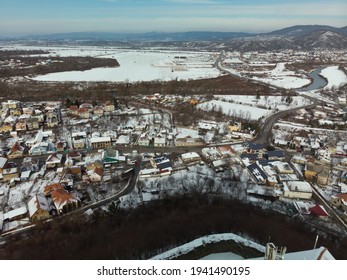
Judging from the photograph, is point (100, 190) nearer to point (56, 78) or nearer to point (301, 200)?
point (301, 200)

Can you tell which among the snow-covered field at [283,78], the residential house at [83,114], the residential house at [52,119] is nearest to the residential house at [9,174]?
Answer: the residential house at [52,119]

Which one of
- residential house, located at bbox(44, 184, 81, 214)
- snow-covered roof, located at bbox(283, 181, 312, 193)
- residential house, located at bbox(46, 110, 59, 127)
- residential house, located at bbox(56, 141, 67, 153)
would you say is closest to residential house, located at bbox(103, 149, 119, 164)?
residential house, located at bbox(56, 141, 67, 153)

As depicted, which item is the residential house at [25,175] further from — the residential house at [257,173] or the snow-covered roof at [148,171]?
the residential house at [257,173]

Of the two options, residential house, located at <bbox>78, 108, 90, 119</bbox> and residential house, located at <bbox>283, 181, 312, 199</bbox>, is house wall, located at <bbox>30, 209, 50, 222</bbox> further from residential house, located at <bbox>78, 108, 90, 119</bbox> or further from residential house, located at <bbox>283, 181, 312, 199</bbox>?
residential house, located at <bbox>78, 108, 90, 119</bbox>

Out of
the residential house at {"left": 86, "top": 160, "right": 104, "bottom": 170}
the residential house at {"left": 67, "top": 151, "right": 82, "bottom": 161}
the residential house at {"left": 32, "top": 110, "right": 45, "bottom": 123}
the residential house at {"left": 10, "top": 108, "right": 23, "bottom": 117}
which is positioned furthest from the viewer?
the residential house at {"left": 10, "top": 108, "right": 23, "bottom": 117}

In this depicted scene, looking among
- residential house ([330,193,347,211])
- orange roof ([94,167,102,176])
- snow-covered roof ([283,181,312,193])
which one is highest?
orange roof ([94,167,102,176])

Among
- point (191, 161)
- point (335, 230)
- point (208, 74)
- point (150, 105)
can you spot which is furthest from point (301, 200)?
point (208, 74)
